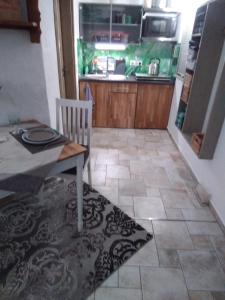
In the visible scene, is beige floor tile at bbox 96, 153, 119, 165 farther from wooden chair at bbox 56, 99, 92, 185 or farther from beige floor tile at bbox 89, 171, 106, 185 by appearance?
wooden chair at bbox 56, 99, 92, 185

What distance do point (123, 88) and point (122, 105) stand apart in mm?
303

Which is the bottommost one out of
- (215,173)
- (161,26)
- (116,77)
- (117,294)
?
(117,294)

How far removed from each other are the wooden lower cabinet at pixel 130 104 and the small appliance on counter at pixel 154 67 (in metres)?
0.41

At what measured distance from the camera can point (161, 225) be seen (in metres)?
1.83

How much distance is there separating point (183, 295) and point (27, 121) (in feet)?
5.80

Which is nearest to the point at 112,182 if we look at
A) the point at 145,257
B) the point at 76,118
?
the point at 76,118

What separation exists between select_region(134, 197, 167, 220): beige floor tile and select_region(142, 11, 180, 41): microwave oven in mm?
2772

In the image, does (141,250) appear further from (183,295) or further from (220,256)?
(220,256)

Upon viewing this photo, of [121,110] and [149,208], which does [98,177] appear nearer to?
[149,208]

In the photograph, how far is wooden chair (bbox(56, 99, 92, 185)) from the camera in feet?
6.31

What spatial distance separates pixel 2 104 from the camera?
1753 mm

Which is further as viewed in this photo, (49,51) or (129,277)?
(49,51)

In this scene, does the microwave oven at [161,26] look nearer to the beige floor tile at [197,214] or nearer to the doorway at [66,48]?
the doorway at [66,48]

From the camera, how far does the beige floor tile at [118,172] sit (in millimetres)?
2488
